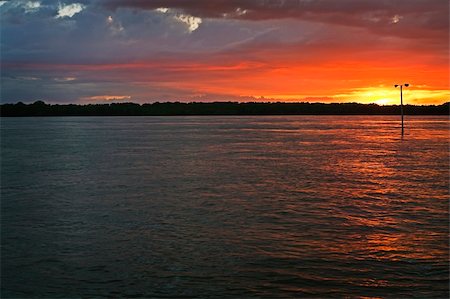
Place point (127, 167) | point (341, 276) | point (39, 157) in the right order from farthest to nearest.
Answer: point (39, 157)
point (127, 167)
point (341, 276)

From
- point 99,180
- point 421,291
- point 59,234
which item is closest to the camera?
point 421,291

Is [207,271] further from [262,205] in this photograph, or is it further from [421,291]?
[262,205]

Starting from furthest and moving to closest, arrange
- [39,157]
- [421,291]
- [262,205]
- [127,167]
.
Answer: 1. [39,157]
2. [127,167]
3. [262,205]
4. [421,291]

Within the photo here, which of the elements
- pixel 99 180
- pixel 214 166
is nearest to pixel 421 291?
pixel 99 180

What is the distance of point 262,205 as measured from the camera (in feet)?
64.4

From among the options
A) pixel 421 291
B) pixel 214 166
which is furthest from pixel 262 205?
pixel 214 166

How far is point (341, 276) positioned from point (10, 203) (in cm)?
1453

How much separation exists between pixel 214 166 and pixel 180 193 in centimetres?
1127

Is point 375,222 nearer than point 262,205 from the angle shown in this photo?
Yes

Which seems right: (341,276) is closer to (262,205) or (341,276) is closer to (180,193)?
(262,205)

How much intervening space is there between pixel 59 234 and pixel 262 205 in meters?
7.56

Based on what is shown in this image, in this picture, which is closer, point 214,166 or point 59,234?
point 59,234

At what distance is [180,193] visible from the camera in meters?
22.8

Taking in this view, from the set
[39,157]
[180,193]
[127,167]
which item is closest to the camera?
[180,193]
